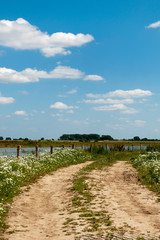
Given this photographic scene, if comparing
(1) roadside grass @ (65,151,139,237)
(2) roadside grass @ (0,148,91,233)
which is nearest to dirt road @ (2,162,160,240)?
(1) roadside grass @ (65,151,139,237)

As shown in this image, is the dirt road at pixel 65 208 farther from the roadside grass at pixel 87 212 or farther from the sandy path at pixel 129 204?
the roadside grass at pixel 87 212

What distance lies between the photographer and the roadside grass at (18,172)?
37.4 ft

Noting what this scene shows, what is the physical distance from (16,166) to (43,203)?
5.60m

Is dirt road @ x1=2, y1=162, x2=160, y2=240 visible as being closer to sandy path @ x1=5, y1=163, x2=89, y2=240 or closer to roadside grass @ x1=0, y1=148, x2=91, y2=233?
sandy path @ x1=5, y1=163, x2=89, y2=240

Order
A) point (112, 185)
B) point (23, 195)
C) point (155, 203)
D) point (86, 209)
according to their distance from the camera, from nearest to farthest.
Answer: point (86, 209) → point (155, 203) → point (23, 195) → point (112, 185)

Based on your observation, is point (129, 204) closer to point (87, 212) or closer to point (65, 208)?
point (87, 212)

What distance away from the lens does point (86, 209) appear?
10242 millimetres

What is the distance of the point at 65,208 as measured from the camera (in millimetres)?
10750

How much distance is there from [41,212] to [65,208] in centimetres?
95

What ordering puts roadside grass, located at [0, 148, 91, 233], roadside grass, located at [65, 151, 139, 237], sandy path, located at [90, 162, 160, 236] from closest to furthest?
roadside grass, located at [65, 151, 139, 237] → sandy path, located at [90, 162, 160, 236] → roadside grass, located at [0, 148, 91, 233]

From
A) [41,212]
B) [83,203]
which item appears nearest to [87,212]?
[83,203]

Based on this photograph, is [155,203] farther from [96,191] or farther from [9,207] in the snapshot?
[9,207]

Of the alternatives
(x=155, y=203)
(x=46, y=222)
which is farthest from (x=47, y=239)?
(x=155, y=203)

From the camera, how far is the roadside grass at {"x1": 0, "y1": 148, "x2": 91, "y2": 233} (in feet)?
37.4
